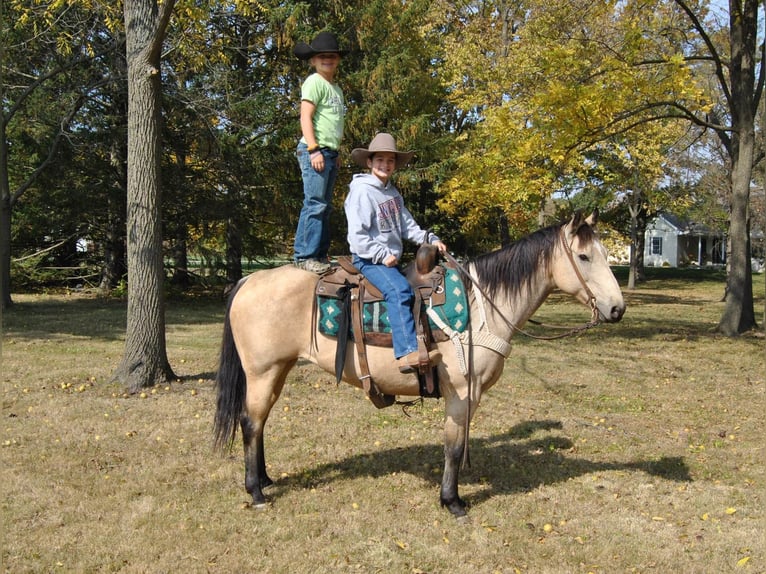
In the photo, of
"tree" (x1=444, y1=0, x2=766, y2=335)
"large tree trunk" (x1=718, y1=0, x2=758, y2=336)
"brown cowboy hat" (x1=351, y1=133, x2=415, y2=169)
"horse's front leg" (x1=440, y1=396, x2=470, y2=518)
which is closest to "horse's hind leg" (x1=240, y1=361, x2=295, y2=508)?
"horse's front leg" (x1=440, y1=396, x2=470, y2=518)

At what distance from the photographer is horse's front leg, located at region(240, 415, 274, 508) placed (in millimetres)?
4957

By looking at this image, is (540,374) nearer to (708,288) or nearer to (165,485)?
(165,485)

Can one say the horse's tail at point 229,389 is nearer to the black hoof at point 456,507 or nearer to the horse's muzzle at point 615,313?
the black hoof at point 456,507

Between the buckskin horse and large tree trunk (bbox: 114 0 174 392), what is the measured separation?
11.9ft

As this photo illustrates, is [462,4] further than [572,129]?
Yes

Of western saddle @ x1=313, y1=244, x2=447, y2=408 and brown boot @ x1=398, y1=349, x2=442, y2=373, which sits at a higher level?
western saddle @ x1=313, y1=244, x2=447, y2=408

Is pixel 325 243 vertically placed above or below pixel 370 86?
below

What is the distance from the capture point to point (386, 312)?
15.5ft

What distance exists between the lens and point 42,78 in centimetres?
1596

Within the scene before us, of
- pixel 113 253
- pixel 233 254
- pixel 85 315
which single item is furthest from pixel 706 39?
pixel 113 253

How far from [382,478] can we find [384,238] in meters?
2.17

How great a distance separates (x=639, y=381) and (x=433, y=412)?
395cm

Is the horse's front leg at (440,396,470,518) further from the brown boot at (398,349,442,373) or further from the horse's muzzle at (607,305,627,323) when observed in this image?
the horse's muzzle at (607,305,627,323)

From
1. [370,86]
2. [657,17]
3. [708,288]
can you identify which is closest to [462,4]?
[370,86]
